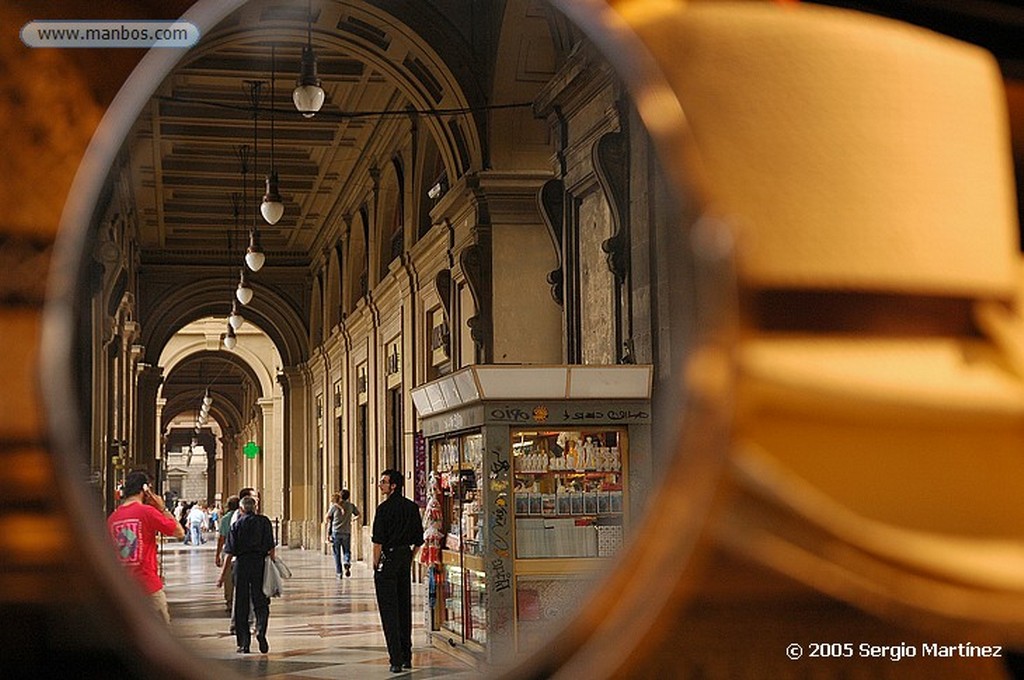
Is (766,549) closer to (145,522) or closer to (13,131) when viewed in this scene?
(13,131)

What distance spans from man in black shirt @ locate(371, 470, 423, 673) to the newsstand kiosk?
14.5 inches

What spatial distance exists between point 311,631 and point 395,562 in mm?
2189

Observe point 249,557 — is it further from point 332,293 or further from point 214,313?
point 214,313

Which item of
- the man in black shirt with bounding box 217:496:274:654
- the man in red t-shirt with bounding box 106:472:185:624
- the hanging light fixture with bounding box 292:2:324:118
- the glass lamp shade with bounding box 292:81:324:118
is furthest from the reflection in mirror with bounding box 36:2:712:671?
the glass lamp shade with bounding box 292:81:324:118

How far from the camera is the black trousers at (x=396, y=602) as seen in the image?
638 centimetres

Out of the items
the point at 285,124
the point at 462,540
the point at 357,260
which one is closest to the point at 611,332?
the point at 462,540

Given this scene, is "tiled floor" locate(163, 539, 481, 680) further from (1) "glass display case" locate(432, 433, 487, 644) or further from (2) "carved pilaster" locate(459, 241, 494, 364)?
(2) "carved pilaster" locate(459, 241, 494, 364)

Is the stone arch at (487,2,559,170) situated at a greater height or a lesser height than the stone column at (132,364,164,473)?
greater

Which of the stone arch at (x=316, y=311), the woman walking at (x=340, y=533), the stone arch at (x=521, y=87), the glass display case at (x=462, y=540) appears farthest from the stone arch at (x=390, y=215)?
the glass display case at (x=462, y=540)

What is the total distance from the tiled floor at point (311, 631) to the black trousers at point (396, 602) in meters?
0.12

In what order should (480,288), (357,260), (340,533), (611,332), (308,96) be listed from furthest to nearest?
(357,260) → (340,533) → (480,288) → (308,96) → (611,332)

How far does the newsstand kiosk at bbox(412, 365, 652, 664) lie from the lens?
6293 mm

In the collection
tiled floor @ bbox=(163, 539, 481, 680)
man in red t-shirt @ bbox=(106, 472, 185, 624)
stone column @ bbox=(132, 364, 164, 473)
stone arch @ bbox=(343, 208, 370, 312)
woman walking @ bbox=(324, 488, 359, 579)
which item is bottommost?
tiled floor @ bbox=(163, 539, 481, 680)

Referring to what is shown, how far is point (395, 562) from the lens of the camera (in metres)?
6.53
